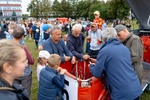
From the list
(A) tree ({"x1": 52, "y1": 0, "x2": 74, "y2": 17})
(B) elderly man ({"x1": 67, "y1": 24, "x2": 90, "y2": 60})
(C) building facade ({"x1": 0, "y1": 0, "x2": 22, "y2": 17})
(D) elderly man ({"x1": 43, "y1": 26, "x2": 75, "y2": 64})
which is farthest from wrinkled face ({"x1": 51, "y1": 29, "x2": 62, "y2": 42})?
(C) building facade ({"x1": 0, "y1": 0, "x2": 22, "y2": 17})

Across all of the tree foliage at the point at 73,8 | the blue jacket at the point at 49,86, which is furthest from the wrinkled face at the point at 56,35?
the tree foliage at the point at 73,8

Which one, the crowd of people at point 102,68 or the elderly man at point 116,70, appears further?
the elderly man at point 116,70

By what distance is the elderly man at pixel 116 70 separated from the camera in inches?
94.3

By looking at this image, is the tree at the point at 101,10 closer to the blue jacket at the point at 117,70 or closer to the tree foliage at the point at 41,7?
the tree foliage at the point at 41,7

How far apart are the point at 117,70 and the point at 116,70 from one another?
0.5 inches

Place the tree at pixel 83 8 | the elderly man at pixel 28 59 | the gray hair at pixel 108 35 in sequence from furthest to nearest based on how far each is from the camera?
1. the tree at pixel 83 8
2. the elderly man at pixel 28 59
3. the gray hair at pixel 108 35

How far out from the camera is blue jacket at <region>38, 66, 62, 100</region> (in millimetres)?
2643

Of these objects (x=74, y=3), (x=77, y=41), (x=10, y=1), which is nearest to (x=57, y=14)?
(x=74, y=3)

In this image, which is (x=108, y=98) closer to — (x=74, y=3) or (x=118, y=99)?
(x=118, y=99)

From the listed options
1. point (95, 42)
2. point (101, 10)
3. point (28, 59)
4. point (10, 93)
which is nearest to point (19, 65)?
point (10, 93)

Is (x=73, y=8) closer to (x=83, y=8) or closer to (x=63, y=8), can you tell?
(x=83, y=8)

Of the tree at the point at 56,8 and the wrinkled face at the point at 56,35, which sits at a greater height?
the tree at the point at 56,8

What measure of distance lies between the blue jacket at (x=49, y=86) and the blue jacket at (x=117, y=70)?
672 mm

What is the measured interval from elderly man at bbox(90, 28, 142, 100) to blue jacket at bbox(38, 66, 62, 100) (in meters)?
0.65
